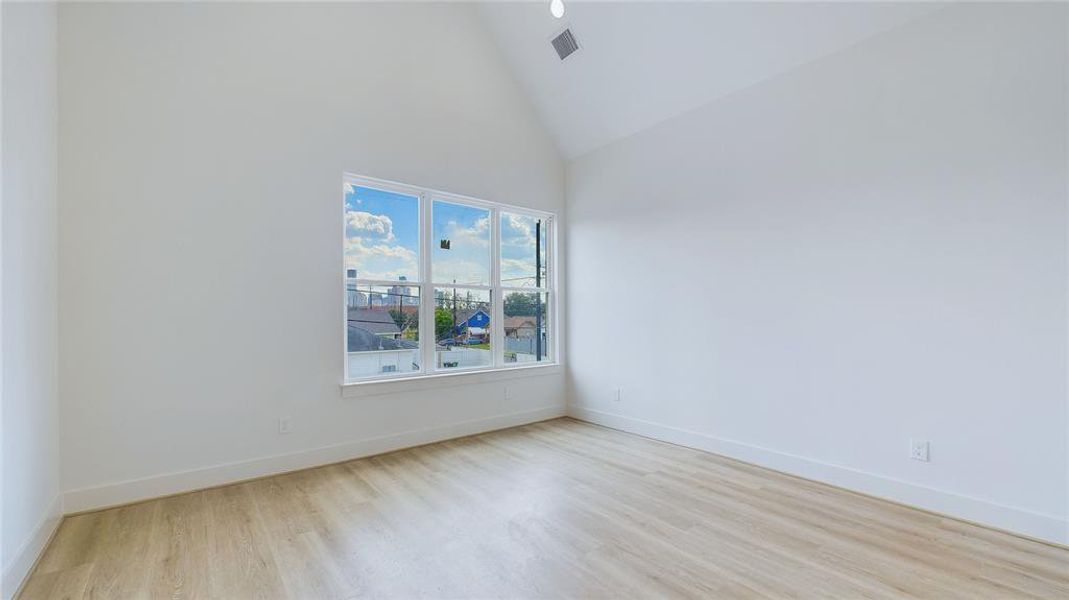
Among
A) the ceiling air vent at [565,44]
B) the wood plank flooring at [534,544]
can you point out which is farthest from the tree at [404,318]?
the ceiling air vent at [565,44]

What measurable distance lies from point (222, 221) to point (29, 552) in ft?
6.57

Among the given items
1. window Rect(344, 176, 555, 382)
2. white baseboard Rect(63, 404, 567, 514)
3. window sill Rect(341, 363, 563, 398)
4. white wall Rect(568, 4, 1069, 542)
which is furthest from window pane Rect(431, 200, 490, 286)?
white wall Rect(568, 4, 1069, 542)

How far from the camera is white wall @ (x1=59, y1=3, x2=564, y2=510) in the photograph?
272 cm

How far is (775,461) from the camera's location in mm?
3408

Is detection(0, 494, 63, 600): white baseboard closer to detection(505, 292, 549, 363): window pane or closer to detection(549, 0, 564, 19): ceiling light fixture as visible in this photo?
detection(505, 292, 549, 363): window pane

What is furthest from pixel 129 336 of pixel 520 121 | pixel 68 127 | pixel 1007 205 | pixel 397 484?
pixel 1007 205

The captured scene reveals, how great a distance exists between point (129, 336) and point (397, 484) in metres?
1.91

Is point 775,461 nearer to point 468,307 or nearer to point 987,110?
point 987,110

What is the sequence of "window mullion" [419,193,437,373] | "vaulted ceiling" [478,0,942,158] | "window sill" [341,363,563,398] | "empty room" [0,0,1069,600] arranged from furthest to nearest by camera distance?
"window mullion" [419,193,437,373], "window sill" [341,363,563,398], "vaulted ceiling" [478,0,942,158], "empty room" [0,0,1069,600]

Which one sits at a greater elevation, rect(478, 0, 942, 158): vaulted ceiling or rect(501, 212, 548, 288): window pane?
rect(478, 0, 942, 158): vaulted ceiling

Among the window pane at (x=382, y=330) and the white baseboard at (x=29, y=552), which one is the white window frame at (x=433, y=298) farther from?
the white baseboard at (x=29, y=552)

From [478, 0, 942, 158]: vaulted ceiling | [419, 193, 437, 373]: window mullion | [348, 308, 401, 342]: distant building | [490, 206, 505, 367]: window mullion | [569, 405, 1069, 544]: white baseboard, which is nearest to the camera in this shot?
[569, 405, 1069, 544]: white baseboard

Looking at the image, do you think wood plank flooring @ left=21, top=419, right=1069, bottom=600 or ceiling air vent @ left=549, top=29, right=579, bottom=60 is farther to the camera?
ceiling air vent @ left=549, top=29, right=579, bottom=60

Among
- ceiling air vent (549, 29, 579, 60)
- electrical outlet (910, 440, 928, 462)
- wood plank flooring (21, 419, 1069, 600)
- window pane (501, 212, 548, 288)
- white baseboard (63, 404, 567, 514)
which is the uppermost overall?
ceiling air vent (549, 29, 579, 60)
